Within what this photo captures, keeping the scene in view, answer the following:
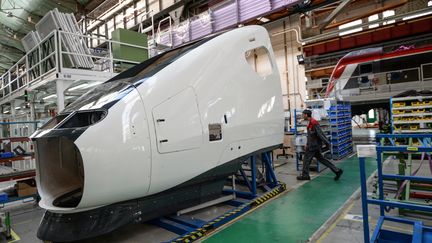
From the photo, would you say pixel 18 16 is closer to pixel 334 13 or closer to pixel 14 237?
pixel 14 237

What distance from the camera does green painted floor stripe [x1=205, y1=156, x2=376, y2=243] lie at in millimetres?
3344

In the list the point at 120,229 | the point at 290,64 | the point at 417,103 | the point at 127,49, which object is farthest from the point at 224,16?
the point at 120,229

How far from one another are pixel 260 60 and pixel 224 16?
688 cm

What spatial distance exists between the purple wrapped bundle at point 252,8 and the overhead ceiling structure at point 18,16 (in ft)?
29.7

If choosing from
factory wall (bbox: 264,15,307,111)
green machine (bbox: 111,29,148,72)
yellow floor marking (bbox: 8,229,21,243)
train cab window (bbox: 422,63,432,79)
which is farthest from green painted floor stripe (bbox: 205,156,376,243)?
factory wall (bbox: 264,15,307,111)

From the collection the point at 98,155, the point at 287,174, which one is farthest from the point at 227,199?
the point at 287,174

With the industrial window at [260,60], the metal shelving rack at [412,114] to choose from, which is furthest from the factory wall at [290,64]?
the industrial window at [260,60]

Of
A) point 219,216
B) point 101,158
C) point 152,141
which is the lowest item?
point 219,216

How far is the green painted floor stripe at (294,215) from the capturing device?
3.34m

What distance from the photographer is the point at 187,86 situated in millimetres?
3283

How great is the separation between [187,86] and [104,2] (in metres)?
15.3

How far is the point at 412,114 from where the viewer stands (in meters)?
6.96

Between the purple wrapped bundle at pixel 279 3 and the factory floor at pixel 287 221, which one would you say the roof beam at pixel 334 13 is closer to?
the purple wrapped bundle at pixel 279 3

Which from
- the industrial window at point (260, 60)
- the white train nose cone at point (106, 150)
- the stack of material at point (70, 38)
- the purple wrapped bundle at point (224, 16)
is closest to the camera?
the white train nose cone at point (106, 150)
